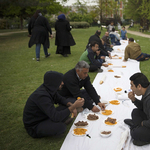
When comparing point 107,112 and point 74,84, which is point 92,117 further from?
point 74,84

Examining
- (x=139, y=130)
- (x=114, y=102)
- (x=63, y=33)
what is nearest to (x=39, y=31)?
(x=63, y=33)

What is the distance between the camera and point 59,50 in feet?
29.3

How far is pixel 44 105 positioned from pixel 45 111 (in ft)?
0.28

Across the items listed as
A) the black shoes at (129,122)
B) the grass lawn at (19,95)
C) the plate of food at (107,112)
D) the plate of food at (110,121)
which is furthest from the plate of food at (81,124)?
the black shoes at (129,122)

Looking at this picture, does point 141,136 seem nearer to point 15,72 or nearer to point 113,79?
point 113,79

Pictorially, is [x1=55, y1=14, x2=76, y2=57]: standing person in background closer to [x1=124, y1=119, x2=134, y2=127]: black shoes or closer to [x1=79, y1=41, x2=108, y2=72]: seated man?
[x1=79, y1=41, x2=108, y2=72]: seated man

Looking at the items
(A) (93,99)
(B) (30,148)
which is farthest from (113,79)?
(B) (30,148)

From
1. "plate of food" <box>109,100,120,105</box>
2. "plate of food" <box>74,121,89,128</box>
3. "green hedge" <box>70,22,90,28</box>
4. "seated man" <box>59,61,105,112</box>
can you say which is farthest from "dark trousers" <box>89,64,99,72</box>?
"green hedge" <box>70,22,90,28</box>

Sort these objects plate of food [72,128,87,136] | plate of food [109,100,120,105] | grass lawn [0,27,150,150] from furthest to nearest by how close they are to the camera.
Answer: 1. plate of food [109,100,120,105]
2. plate of food [72,128,87,136]
3. grass lawn [0,27,150,150]

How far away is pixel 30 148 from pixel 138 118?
1646 mm

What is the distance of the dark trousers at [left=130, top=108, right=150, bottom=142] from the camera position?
2.59 m

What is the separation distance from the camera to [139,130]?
2646mm

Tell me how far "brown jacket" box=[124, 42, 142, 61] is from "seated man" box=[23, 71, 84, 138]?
545 cm

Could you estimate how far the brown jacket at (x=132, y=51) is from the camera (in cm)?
770
